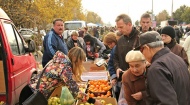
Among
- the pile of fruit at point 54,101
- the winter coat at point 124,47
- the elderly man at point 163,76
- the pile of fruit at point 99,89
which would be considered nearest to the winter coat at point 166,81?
the elderly man at point 163,76

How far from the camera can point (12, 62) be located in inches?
179

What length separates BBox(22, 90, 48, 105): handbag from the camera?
10.6ft

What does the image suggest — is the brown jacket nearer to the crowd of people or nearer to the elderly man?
the crowd of people

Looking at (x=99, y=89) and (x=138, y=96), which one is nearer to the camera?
(x=138, y=96)

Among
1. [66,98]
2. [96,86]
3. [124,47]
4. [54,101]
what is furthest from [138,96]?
[96,86]

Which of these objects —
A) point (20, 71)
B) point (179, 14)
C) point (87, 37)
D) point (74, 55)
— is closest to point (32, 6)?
point (87, 37)

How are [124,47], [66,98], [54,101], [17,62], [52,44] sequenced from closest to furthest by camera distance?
[66,98]
[54,101]
[124,47]
[17,62]
[52,44]

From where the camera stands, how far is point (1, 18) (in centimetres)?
468

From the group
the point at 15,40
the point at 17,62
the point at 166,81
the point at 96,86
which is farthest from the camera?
the point at 15,40

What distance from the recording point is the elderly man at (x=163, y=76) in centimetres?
224

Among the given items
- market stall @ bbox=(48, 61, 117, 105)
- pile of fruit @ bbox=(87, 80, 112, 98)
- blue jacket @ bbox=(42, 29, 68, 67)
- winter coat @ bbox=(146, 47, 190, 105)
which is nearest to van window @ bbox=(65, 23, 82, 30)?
market stall @ bbox=(48, 61, 117, 105)

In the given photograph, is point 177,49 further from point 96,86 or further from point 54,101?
point 54,101

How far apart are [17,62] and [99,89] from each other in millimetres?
1618

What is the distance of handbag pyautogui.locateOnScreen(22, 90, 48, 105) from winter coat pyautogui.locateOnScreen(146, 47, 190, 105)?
146 cm
